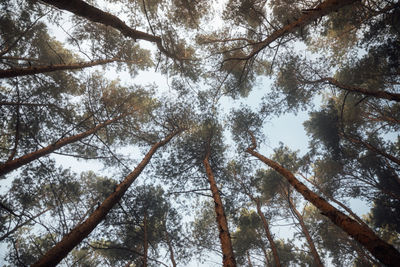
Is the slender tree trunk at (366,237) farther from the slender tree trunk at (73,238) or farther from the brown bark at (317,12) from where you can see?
the slender tree trunk at (73,238)

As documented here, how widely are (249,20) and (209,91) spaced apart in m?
4.40

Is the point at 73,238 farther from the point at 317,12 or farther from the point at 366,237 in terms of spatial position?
the point at 317,12

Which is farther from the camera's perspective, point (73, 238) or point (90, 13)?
point (90, 13)

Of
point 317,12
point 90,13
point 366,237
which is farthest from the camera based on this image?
point 317,12

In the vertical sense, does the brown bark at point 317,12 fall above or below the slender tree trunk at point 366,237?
above

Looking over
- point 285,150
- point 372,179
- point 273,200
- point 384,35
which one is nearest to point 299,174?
point 285,150

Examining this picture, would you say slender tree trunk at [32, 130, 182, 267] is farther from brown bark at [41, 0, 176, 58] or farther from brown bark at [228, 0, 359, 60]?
brown bark at [228, 0, 359, 60]

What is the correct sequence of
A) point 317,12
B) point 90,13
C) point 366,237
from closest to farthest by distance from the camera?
point 366,237, point 90,13, point 317,12

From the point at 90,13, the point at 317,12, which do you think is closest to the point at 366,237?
the point at 317,12

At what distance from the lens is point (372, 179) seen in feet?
38.9

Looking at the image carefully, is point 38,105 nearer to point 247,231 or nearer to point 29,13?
point 29,13

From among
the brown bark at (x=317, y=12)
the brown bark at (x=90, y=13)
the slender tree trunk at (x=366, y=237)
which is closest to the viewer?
the slender tree trunk at (x=366, y=237)

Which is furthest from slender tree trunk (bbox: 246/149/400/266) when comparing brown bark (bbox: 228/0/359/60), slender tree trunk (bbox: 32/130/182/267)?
slender tree trunk (bbox: 32/130/182/267)

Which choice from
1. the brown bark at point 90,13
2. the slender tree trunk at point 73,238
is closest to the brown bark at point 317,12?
the brown bark at point 90,13
